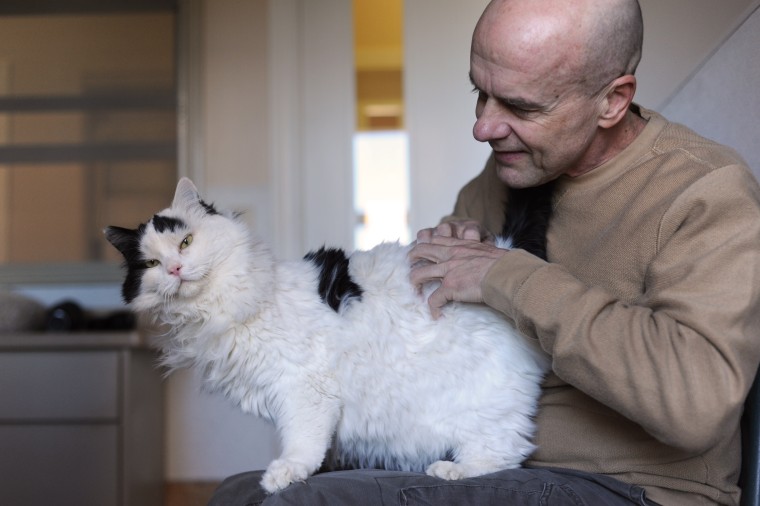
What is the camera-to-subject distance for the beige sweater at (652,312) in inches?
38.3

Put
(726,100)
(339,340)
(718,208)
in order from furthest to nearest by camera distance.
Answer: (726,100) < (339,340) < (718,208)

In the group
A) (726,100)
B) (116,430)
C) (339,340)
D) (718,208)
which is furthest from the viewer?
(116,430)

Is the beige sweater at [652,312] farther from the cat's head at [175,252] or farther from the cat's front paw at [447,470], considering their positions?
the cat's head at [175,252]

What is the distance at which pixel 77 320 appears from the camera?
287 centimetres

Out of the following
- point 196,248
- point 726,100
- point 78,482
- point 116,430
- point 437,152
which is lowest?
point 78,482

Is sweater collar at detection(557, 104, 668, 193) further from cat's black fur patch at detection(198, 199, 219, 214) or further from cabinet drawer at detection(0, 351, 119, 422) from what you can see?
cabinet drawer at detection(0, 351, 119, 422)

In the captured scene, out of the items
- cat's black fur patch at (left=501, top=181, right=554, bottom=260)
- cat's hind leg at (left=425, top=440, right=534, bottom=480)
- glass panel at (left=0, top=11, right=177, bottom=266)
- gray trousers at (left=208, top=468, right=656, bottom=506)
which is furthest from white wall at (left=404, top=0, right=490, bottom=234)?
gray trousers at (left=208, top=468, right=656, bottom=506)

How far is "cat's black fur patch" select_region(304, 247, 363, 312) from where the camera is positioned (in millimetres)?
1336

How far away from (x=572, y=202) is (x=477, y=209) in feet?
1.01

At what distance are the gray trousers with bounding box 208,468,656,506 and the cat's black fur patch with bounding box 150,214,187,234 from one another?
0.49 metres

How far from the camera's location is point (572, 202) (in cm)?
136

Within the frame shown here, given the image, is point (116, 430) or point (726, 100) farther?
point (116, 430)

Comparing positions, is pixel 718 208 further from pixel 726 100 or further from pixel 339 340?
pixel 339 340

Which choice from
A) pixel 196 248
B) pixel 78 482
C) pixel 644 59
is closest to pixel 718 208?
pixel 196 248
